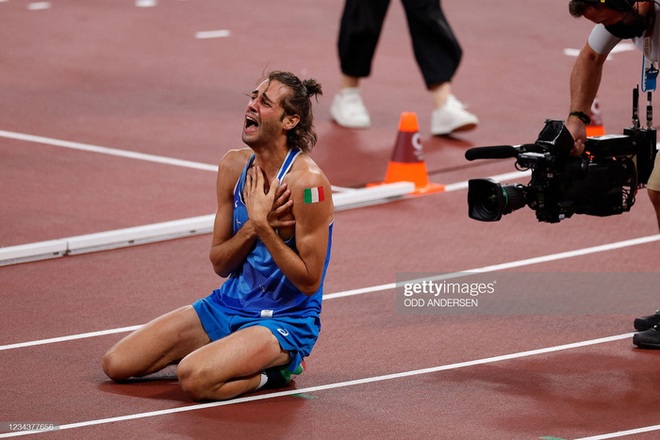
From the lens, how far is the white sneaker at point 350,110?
11.0m

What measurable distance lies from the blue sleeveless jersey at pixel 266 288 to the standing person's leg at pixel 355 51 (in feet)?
16.4

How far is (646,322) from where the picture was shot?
261 inches

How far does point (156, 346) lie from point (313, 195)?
992 mm

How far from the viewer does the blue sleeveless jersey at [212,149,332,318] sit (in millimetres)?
5914

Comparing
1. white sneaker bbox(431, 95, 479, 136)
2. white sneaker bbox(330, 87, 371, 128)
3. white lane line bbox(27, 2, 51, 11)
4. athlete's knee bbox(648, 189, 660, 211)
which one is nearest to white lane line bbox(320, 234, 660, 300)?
athlete's knee bbox(648, 189, 660, 211)

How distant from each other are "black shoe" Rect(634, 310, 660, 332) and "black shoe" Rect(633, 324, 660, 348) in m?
0.10

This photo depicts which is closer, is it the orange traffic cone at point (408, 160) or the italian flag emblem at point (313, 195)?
the italian flag emblem at point (313, 195)

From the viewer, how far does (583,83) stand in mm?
6719

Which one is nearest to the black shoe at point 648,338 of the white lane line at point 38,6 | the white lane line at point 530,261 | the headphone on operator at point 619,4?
the white lane line at point 530,261

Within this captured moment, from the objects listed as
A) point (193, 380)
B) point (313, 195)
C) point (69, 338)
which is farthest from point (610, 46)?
point (69, 338)

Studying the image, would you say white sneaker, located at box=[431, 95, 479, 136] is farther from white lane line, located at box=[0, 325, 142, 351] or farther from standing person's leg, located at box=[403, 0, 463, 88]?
white lane line, located at box=[0, 325, 142, 351]

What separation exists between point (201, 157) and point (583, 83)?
13.2ft

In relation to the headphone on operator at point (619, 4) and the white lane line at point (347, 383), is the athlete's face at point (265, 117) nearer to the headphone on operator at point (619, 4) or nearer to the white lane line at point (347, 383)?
the white lane line at point (347, 383)

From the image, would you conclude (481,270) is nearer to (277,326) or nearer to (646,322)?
(646,322)
